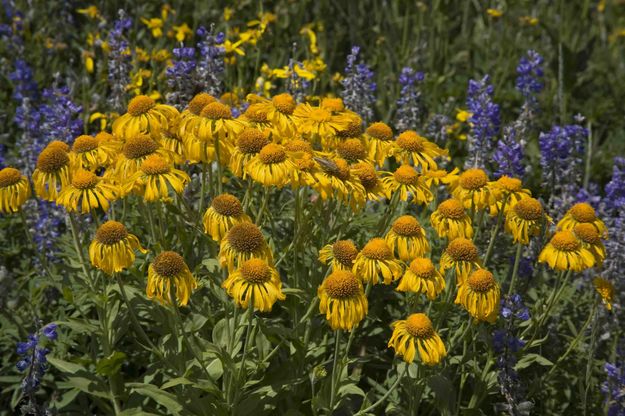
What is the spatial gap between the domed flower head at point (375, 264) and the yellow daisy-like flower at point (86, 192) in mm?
933

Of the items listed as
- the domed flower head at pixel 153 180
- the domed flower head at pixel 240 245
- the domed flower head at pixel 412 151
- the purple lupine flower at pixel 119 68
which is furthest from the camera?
the purple lupine flower at pixel 119 68

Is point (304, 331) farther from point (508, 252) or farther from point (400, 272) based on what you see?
point (508, 252)

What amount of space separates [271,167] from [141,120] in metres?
0.63

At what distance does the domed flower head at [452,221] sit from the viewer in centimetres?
290

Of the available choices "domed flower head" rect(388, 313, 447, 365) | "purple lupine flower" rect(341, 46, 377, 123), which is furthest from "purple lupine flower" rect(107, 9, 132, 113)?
"domed flower head" rect(388, 313, 447, 365)

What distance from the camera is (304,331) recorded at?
3275 mm

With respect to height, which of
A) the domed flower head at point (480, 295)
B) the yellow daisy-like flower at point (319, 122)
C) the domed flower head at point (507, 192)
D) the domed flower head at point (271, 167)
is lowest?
the domed flower head at point (480, 295)

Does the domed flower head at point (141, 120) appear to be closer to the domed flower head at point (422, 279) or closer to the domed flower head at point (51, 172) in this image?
the domed flower head at point (51, 172)

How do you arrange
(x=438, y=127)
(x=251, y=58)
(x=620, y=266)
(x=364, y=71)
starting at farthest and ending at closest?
(x=251, y=58) < (x=438, y=127) < (x=364, y=71) < (x=620, y=266)

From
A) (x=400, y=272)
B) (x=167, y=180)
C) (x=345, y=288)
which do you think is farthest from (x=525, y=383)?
(x=167, y=180)

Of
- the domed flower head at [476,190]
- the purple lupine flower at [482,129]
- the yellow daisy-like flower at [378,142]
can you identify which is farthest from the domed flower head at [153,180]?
the purple lupine flower at [482,129]

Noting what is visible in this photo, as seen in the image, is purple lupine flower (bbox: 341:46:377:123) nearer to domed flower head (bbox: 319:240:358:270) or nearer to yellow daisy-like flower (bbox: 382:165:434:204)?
yellow daisy-like flower (bbox: 382:165:434:204)

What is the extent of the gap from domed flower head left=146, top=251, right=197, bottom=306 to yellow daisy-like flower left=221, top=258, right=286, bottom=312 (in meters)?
0.18

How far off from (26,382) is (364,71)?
104 inches
